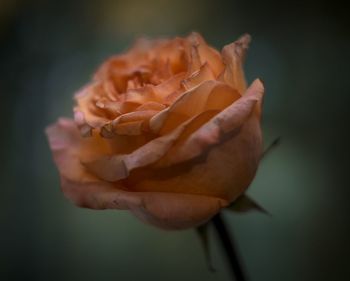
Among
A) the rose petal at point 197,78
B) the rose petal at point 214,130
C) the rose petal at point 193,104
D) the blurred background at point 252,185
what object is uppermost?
the rose petal at point 197,78

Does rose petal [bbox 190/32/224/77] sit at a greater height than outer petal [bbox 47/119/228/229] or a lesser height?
greater

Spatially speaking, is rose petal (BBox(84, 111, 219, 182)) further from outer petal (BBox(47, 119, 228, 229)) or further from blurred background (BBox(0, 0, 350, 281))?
blurred background (BBox(0, 0, 350, 281))

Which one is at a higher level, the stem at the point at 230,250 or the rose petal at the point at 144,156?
the rose petal at the point at 144,156

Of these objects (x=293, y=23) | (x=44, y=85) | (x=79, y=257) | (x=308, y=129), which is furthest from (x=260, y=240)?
(x=44, y=85)

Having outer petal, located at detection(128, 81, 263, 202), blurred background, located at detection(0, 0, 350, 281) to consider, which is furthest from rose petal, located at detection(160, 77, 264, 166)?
Result: blurred background, located at detection(0, 0, 350, 281)

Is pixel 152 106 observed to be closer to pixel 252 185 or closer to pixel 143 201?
pixel 143 201

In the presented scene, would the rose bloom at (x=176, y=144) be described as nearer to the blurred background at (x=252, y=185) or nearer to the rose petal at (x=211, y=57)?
the rose petal at (x=211, y=57)

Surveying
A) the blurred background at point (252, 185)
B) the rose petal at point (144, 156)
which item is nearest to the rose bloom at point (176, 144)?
the rose petal at point (144, 156)

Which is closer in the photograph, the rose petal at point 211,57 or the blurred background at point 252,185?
the rose petal at point 211,57

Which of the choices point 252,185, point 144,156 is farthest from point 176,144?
point 252,185
